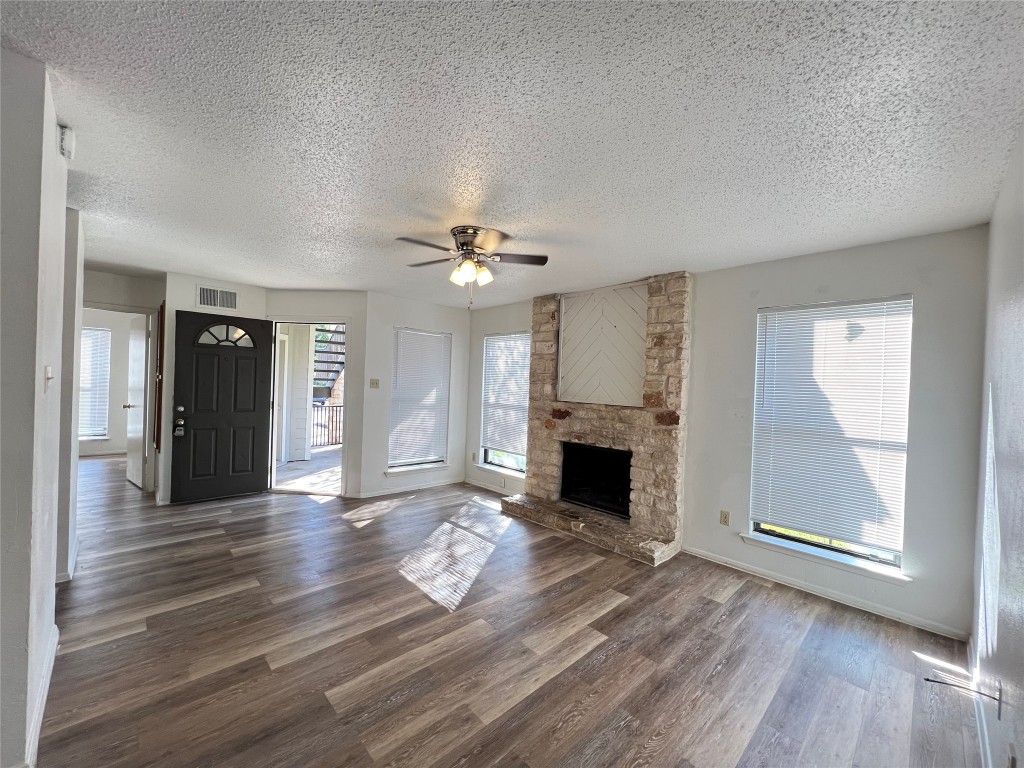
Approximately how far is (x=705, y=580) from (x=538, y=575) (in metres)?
1.28

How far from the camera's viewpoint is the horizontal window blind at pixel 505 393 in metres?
5.36

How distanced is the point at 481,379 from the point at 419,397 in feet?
2.88

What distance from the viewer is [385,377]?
5.29 m

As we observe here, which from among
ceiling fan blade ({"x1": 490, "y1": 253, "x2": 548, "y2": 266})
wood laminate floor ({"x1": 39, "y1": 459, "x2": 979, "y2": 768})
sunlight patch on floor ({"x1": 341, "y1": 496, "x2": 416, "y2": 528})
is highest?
ceiling fan blade ({"x1": 490, "y1": 253, "x2": 548, "y2": 266})

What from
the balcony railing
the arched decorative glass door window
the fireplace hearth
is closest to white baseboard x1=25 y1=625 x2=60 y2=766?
the arched decorative glass door window

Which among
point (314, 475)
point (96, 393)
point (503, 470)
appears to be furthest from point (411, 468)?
point (96, 393)

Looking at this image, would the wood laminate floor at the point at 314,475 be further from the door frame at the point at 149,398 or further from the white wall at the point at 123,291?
the white wall at the point at 123,291

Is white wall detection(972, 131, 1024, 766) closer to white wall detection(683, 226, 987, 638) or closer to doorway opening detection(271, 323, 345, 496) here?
white wall detection(683, 226, 987, 638)

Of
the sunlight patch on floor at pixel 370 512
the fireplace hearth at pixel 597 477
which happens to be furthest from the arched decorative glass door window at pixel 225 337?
the fireplace hearth at pixel 597 477

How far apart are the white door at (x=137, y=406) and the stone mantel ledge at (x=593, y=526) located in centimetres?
453

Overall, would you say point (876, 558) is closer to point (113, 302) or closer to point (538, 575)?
point (538, 575)

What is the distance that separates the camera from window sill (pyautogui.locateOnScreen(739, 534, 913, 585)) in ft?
9.14

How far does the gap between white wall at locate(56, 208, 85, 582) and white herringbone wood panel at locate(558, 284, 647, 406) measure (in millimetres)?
4005

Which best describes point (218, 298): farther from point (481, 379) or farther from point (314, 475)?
point (481, 379)
